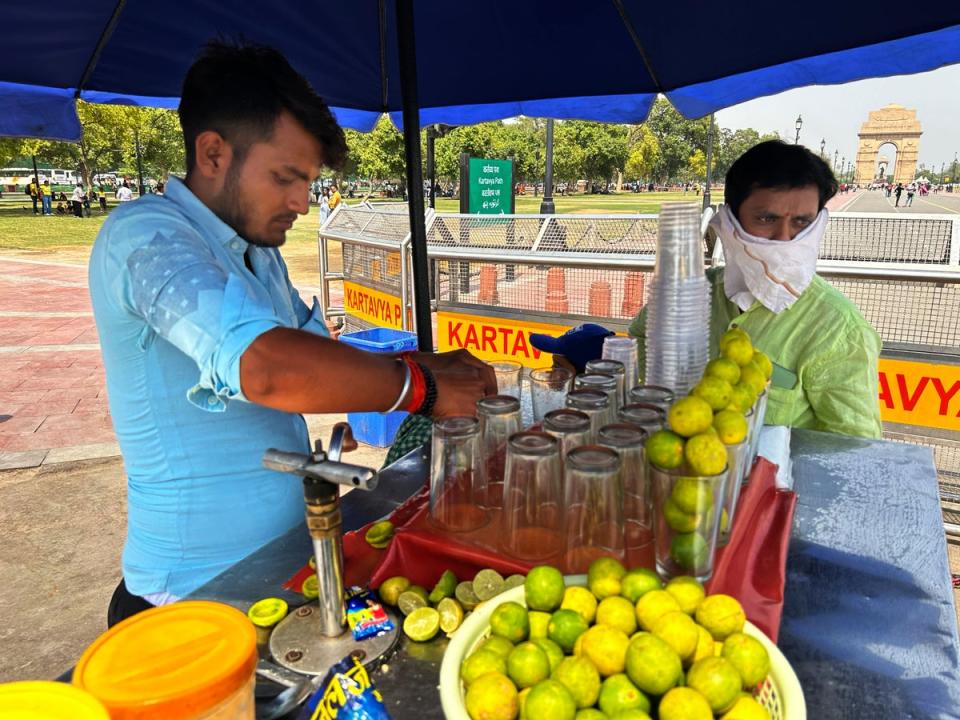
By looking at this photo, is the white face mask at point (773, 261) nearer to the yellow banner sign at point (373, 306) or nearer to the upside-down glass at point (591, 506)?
the upside-down glass at point (591, 506)

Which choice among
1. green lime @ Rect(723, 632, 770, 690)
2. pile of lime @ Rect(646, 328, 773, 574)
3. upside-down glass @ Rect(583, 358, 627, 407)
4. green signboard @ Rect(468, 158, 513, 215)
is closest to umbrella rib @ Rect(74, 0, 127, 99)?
upside-down glass @ Rect(583, 358, 627, 407)

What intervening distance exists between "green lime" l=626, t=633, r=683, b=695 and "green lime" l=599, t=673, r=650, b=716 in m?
0.01

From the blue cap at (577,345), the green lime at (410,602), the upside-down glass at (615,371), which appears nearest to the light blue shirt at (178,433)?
the green lime at (410,602)

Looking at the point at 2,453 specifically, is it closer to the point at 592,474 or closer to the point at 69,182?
the point at 592,474

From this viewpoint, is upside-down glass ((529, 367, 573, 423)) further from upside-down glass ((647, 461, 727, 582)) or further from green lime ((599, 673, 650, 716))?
green lime ((599, 673, 650, 716))

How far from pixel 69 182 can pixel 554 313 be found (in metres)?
82.0

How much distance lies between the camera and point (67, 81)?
3.08 metres

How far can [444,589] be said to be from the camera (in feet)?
4.39

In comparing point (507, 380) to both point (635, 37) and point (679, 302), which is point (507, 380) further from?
point (635, 37)

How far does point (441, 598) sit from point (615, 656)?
19.4 inches

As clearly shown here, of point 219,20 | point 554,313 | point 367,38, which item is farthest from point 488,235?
point 219,20

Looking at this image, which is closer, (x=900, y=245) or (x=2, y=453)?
(x=900, y=245)

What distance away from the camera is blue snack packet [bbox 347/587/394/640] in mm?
1224

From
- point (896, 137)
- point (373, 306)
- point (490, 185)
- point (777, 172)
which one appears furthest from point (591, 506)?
point (896, 137)
